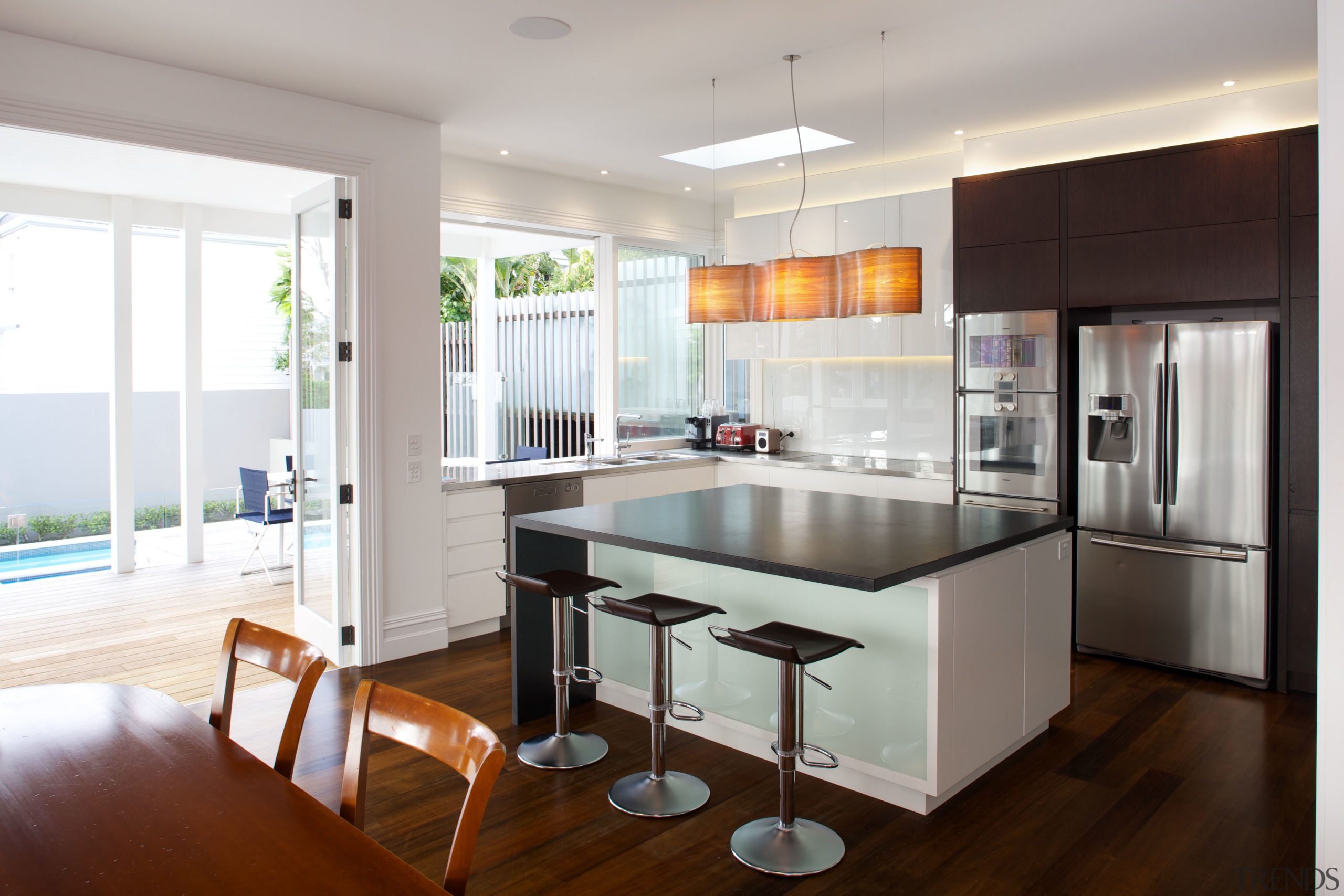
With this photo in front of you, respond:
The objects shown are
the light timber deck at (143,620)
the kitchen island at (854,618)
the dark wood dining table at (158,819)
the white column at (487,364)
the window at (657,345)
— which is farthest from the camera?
the white column at (487,364)

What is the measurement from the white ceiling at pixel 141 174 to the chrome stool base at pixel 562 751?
10.3 ft

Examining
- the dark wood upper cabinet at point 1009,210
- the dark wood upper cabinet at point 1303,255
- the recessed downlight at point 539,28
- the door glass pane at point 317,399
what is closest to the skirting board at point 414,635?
the door glass pane at point 317,399

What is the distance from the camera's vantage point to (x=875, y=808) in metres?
2.94

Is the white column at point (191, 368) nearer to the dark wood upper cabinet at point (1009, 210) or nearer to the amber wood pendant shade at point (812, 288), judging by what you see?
the amber wood pendant shade at point (812, 288)

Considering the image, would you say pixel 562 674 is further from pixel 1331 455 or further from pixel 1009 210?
pixel 1009 210

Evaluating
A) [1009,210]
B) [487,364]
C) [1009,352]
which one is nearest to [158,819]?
[1009,352]

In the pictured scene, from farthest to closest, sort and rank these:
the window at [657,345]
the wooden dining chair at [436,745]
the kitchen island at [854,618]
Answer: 1. the window at [657,345]
2. the kitchen island at [854,618]
3. the wooden dining chair at [436,745]

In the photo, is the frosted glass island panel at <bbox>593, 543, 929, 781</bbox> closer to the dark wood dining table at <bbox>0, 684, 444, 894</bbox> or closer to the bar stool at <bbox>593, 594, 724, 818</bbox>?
the bar stool at <bbox>593, 594, 724, 818</bbox>

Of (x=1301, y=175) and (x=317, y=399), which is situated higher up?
(x=1301, y=175)

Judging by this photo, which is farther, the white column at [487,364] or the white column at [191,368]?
the white column at [487,364]

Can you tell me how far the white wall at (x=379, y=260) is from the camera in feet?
12.4

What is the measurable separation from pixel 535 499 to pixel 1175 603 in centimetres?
343

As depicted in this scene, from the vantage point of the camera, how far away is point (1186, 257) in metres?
4.28

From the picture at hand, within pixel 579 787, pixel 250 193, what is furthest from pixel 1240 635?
pixel 250 193
